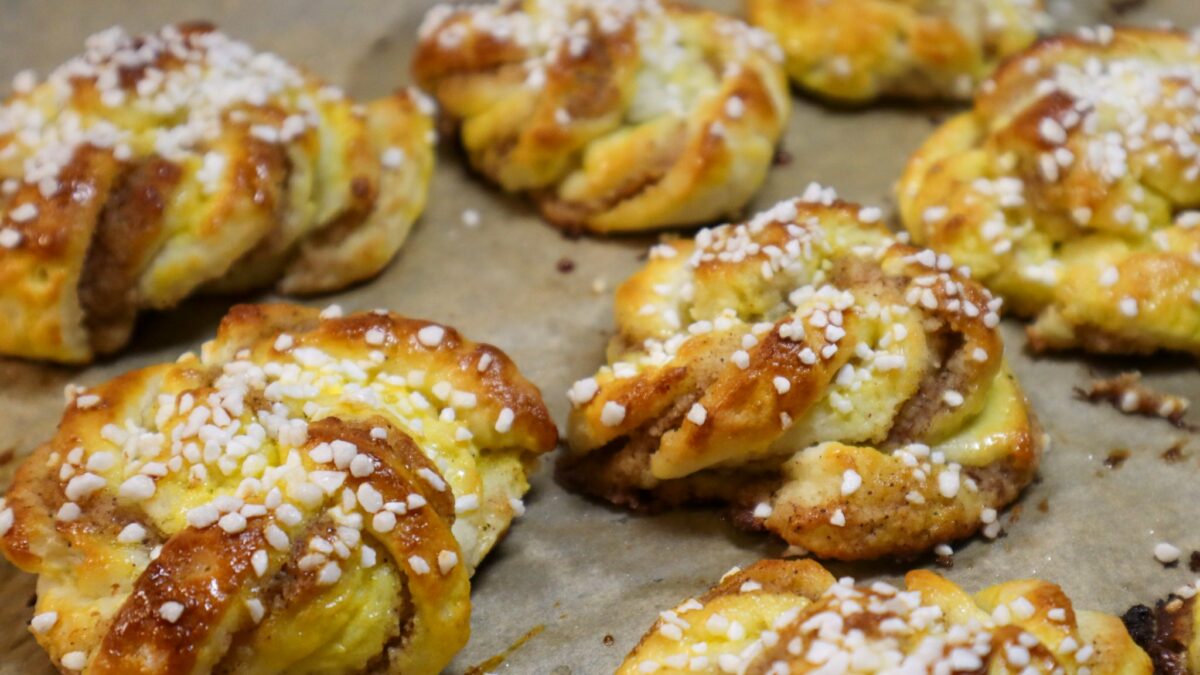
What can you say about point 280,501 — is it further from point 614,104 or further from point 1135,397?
point 1135,397

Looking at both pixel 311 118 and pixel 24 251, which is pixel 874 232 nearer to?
pixel 311 118

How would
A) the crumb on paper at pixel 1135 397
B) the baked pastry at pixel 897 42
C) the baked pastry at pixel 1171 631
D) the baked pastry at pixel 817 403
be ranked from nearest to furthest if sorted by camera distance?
the baked pastry at pixel 1171 631, the baked pastry at pixel 817 403, the crumb on paper at pixel 1135 397, the baked pastry at pixel 897 42

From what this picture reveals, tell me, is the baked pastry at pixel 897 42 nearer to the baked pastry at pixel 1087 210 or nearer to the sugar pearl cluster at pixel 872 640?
the baked pastry at pixel 1087 210

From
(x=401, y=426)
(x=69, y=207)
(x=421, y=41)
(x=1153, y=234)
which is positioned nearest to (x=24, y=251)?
(x=69, y=207)

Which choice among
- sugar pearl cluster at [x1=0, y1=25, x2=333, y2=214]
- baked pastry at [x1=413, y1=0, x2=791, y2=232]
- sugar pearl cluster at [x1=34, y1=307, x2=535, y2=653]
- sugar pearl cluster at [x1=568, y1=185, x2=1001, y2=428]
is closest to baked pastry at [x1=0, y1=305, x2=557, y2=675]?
sugar pearl cluster at [x1=34, y1=307, x2=535, y2=653]

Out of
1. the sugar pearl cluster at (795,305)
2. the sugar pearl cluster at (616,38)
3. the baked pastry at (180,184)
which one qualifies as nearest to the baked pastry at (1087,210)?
the sugar pearl cluster at (795,305)

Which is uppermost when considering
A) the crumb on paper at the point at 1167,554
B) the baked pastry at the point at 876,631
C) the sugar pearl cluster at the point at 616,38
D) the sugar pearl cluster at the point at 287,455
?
the sugar pearl cluster at the point at 616,38
